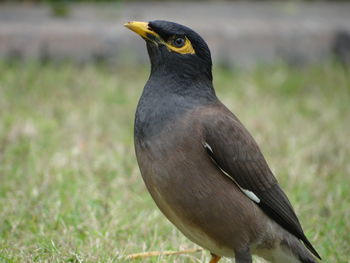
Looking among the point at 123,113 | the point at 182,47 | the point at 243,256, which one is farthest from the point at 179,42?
the point at 123,113

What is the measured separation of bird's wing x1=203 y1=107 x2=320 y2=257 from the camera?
136 inches

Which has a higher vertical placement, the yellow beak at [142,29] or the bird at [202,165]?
the yellow beak at [142,29]

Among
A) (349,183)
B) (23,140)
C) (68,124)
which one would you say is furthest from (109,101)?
(349,183)

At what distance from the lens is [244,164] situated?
359 centimetres

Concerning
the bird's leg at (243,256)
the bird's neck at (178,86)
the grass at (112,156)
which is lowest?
the grass at (112,156)

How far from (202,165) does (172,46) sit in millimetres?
721

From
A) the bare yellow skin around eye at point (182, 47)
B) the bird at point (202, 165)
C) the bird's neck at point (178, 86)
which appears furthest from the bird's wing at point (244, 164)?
the bare yellow skin around eye at point (182, 47)

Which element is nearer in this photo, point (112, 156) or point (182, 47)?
point (182, 47)

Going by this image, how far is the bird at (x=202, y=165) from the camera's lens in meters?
3.35

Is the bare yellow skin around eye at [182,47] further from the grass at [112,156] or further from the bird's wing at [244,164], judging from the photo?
the grass at [112,156]

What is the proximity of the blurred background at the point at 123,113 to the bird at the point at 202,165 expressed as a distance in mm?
524

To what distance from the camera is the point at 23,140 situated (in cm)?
567

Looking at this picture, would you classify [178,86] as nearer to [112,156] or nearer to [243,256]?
[243,256]

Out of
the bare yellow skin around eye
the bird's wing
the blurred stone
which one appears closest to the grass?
the blurred stone
